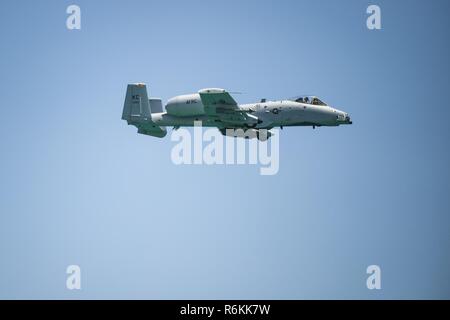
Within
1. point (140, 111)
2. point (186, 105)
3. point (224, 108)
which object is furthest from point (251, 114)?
point (140, 111)

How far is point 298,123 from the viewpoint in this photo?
72.4m

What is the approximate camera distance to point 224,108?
7056 centimetres

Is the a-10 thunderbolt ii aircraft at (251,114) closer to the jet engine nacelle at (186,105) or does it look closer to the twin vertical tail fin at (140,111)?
the jet engine nacelle at (186,105)

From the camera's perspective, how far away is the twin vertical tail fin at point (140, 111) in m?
74.8

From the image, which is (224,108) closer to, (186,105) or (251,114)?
(251,114)

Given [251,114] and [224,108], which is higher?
[224,108]

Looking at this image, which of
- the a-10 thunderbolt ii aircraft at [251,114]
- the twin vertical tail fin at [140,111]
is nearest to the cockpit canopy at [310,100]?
the a-10 thunderbolt ii aircraft at [251,114]

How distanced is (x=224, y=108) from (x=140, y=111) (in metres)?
8.63

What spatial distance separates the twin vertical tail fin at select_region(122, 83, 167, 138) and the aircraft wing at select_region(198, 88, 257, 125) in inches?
259

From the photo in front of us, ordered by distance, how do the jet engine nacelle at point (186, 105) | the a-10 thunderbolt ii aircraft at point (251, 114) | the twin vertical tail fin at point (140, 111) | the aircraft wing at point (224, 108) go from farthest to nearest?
the twin vertical tail fin at point (140, 111) < the jet engine nacelle at point (186, 105) < the a-10 thunderbolt ii aircraft at point (251, 114) < the aircraft wing at point (224, 108)

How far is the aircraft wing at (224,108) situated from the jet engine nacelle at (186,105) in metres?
1.18
